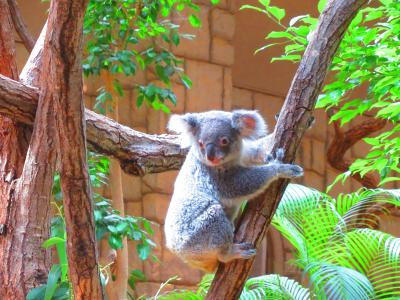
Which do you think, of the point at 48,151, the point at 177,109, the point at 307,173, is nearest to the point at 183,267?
the point at 177,109

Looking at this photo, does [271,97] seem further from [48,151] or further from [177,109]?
[48,151]

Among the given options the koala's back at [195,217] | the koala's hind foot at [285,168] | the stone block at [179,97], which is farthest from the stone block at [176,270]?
the koala's hind foot at [285,168]

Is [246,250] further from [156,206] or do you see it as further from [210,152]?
[156,206]

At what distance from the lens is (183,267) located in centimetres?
795

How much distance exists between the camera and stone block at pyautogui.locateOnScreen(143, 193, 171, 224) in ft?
25.6

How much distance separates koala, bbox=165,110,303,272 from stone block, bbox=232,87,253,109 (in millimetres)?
6023

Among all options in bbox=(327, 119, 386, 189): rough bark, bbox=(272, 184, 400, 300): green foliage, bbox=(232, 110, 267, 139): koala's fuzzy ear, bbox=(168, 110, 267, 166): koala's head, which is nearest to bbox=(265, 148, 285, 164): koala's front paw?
bbox=(168, 110, 267, 166): koala's head

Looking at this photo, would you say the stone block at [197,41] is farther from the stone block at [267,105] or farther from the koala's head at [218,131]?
the koala's head at [218,131]

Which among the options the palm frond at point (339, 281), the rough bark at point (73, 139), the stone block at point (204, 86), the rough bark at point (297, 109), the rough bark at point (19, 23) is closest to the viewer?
the rough bark at point (73, 139)

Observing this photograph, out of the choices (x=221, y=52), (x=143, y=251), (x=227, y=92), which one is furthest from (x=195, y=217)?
(x=221, y=52)

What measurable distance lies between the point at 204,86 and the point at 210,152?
4.85 meters

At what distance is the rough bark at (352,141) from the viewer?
7598 mm

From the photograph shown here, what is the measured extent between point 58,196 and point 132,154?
1132 mm

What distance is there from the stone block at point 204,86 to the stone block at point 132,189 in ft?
3.39
